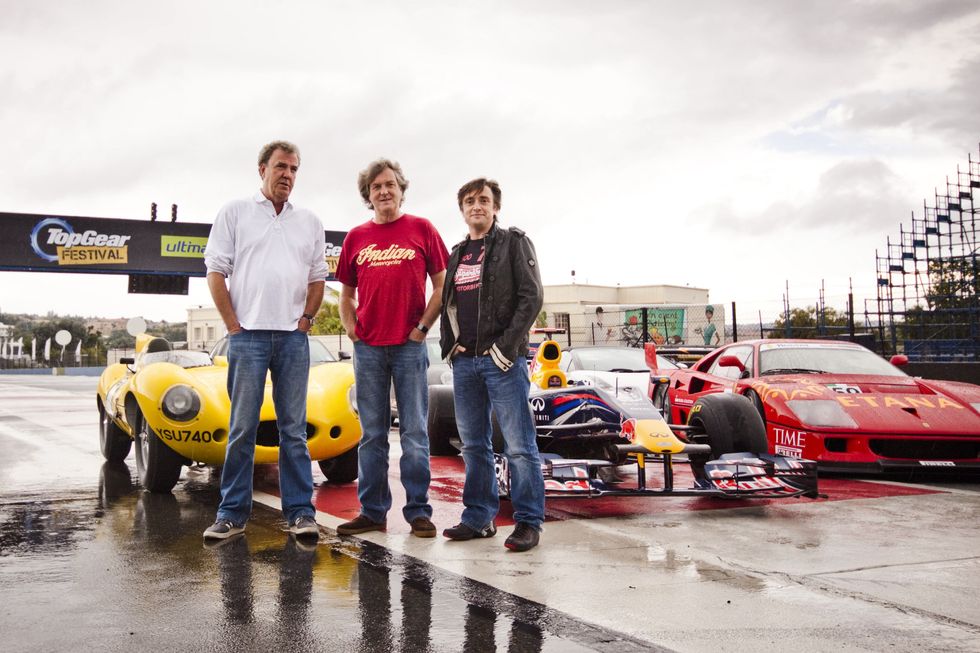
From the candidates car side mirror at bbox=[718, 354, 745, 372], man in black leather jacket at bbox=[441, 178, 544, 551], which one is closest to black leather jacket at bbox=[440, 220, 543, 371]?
man in black leather jacket at bbox=[441, 178, 544, 551]

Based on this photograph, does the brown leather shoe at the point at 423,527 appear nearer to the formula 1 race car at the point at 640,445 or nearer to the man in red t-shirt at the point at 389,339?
the man in red t-shirt at the point at 389,339

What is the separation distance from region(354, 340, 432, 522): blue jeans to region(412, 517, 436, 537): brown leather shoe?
70 millimetres

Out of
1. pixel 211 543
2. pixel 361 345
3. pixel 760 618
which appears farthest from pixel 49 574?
pixel 760 618

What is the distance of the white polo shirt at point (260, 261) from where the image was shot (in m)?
4.80

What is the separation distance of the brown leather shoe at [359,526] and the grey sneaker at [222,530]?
0.51m

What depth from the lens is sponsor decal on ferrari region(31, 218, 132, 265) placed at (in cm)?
2700

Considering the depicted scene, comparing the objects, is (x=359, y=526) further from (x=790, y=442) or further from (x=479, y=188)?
(x=790, y=442)

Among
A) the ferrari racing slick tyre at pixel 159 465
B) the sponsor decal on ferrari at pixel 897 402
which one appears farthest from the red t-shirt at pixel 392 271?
the sponsor decal on ferrari at pixel 897 402

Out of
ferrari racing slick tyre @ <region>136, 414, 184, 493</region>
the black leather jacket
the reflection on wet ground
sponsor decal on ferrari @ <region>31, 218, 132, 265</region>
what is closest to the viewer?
the reflection on wet ground

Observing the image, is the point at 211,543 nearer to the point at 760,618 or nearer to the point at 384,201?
the point at 384,201

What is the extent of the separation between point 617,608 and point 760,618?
0.49 m

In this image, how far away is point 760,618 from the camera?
3215 mm

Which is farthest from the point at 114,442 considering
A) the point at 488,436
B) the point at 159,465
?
the point at 488,436

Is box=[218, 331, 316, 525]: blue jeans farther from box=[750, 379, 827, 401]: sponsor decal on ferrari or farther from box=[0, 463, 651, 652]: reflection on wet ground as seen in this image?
box=[750, 379, 827, 401]: sponsor decal on ferrari
